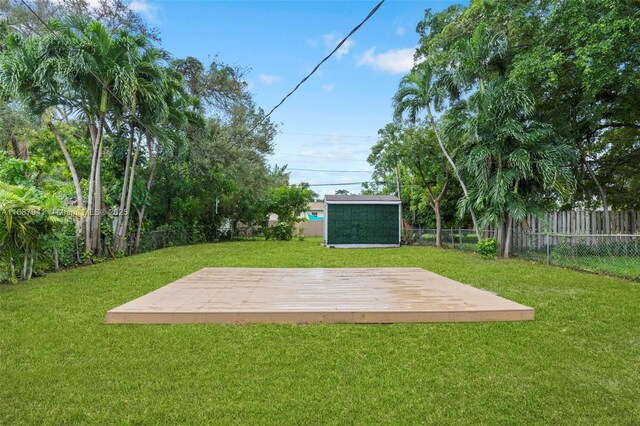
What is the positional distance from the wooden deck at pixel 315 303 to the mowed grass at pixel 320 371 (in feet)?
0.37

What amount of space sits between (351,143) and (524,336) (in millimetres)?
30796

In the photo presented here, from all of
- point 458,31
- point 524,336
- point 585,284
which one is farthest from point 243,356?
point 458,31

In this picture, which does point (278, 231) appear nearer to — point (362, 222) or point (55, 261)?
point (362, 222)

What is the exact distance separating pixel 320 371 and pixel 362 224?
1276cm

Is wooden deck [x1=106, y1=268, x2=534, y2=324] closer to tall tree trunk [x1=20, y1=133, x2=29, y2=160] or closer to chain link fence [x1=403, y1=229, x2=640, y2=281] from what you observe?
chain link fence [x1=403, y1=229, x2=640, y2=281]

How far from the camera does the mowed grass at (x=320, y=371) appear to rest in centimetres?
202

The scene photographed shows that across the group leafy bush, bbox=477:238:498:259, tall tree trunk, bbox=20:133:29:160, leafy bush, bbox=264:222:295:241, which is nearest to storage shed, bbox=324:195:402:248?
leafy bush, bbox=264:222:295:241

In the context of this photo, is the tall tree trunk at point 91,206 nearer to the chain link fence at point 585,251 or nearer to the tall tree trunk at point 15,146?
the tall tree trunk at point 15,146

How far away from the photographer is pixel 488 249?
962cm

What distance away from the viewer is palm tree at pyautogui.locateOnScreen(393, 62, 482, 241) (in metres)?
11.1

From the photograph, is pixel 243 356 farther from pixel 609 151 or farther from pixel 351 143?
pixel 351 143

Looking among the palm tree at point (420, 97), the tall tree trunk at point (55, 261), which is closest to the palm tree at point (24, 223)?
the tall tree trunk at point (55, 261)

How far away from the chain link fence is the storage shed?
5.71 meters

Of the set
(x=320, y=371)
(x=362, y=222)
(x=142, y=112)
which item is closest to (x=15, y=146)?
(x=142, y=112)
